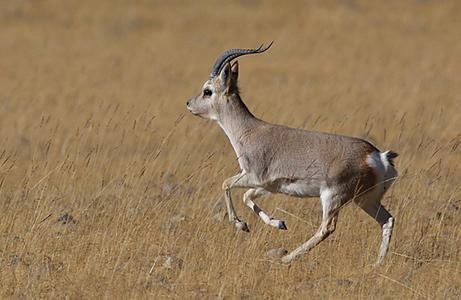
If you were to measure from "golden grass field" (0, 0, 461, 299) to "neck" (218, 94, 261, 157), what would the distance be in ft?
2.02

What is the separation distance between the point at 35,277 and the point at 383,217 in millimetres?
3027

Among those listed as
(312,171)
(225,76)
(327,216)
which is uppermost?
(225,76)

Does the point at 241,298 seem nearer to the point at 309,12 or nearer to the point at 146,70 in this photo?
the point at 146,70

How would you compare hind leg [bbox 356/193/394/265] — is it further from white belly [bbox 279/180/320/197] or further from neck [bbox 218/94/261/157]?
neck [bbox 218/94/261/157]

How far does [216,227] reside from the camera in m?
9.52

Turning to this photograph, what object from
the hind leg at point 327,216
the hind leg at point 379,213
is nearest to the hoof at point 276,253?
the hind leg at point 327,216

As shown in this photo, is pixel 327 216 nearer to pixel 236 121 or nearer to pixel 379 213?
pixel 379 213

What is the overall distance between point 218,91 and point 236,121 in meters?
0.40

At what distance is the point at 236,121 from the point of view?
9883 mm

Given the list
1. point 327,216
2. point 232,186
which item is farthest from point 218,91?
point 327,216

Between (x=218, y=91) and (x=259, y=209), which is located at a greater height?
(x=218, y=91)

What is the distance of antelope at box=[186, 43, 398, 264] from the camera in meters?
8.76

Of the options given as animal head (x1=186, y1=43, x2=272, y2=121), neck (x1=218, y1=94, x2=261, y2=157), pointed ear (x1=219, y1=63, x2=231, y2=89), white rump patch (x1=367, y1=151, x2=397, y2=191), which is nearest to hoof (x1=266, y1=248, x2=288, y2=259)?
white rump patch (x1=367, y1=151, x2=397, y2=191)

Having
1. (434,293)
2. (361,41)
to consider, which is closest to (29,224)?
(434,293)
